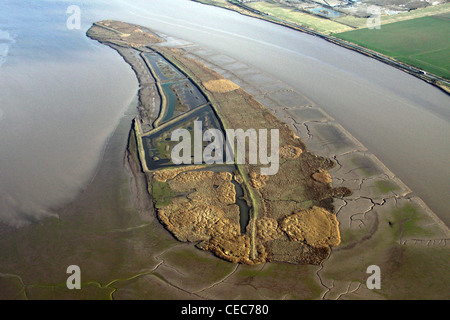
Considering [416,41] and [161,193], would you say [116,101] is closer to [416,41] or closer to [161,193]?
[161,193]

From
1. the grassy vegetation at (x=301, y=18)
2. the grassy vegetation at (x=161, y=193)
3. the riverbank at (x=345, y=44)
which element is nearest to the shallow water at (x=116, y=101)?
the riverbank at (x=345, y=44)

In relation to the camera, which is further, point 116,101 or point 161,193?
point 116,101

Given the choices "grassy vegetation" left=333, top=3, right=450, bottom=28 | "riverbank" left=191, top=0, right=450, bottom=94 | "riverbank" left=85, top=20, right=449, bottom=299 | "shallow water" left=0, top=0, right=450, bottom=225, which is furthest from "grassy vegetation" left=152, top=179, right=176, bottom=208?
"grassy vegetation" left=333, top=3, right=450, bottom=28

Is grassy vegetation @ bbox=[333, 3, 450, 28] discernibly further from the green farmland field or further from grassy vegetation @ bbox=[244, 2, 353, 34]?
grassy vegetation @ bbox=[244, 2, 353, 34]

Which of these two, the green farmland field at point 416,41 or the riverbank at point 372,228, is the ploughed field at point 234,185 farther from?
the green farmland field at point 416,41

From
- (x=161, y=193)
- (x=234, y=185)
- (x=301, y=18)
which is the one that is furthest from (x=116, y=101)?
(x=301, y=18)

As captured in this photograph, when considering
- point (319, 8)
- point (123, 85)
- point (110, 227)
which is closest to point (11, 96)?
point (123, 85)
